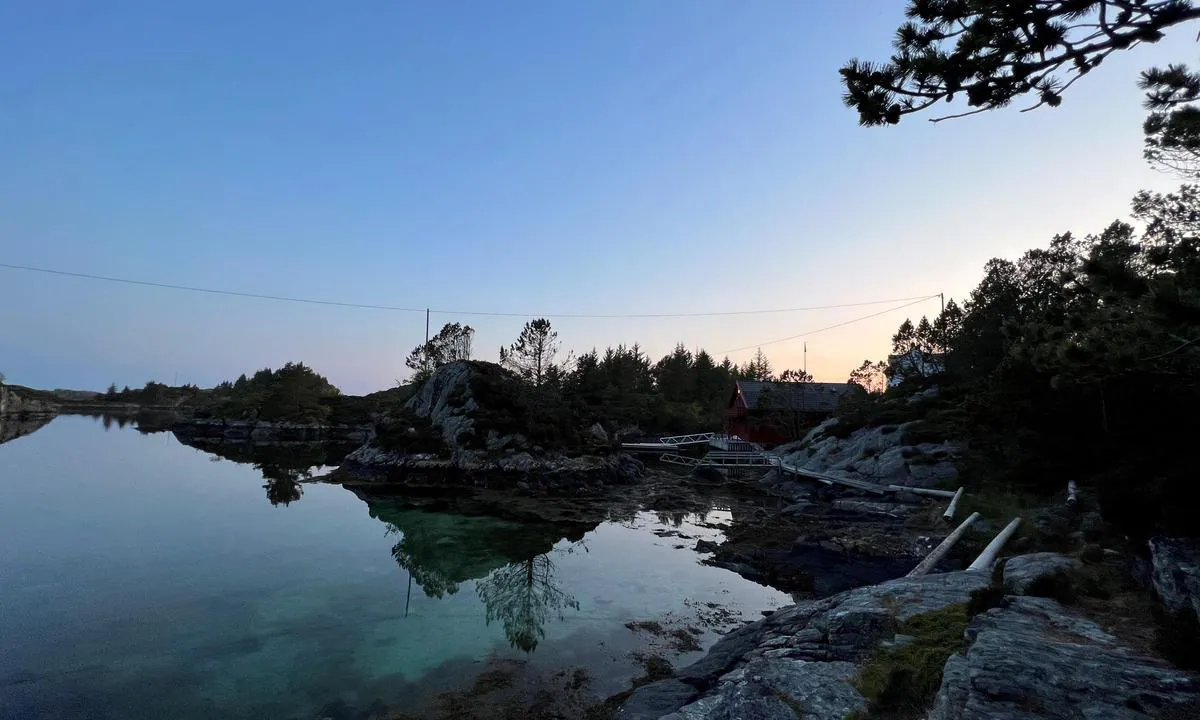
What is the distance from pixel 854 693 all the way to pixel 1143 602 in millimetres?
4985

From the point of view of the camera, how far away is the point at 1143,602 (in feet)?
26.5

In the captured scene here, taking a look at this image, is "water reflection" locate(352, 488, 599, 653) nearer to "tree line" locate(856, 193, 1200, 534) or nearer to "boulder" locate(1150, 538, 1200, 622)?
"boulder" locate(1150, 538, 1200, 622)

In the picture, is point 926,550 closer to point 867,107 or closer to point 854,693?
point 854,693

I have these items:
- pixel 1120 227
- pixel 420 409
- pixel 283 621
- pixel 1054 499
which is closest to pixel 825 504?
pixel 1054 499

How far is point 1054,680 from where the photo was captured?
5.53 m

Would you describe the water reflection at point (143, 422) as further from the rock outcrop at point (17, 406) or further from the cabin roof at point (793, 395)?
the cabin roof at point (793, 395)

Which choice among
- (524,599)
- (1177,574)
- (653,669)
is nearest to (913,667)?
(1177,574)

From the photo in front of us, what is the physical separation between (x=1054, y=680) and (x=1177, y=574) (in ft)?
11.4

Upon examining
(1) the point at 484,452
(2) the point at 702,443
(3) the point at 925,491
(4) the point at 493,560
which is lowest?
(4) the point at 493,560

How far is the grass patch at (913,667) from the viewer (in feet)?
21.4

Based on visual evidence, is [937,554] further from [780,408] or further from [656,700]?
[780,408]

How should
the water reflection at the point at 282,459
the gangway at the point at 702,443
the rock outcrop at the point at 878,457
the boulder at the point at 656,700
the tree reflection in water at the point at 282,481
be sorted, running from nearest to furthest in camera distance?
the boulder at the point at 656,700
the rock outcrop at the point at 878,457
the tree reflection in water at the point at 282,481
the water reflection at the point at 282,459
the gangway at the point at 702,443

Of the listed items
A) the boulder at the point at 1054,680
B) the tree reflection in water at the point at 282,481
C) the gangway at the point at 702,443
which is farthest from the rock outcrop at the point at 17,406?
the boulder at the point at 1054,680

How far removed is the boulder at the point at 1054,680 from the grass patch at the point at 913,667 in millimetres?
517
